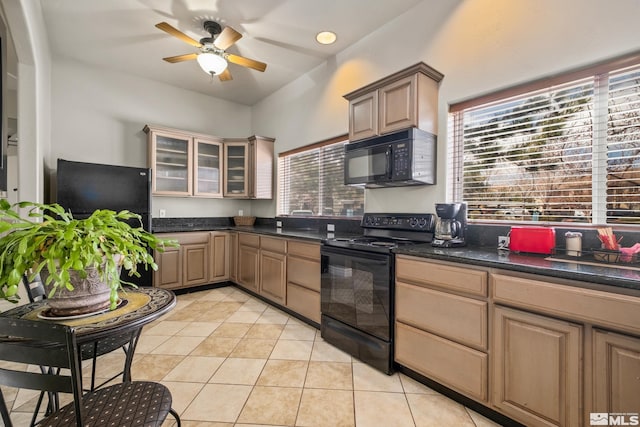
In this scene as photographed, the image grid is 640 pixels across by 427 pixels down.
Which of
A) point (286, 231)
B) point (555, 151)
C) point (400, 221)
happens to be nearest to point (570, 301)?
point (555, 151)

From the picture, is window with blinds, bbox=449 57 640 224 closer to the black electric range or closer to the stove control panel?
the stove control panel

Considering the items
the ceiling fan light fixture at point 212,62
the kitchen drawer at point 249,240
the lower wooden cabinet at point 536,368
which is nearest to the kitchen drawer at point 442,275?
the lower wooden cabinet at point 536,368

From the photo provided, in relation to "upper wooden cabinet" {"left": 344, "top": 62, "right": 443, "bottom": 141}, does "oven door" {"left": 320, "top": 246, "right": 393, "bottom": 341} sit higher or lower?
lower

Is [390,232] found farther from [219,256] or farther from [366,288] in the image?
[219,256]

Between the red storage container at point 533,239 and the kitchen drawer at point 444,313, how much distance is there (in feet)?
1.79

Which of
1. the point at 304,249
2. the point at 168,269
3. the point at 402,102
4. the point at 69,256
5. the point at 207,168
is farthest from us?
the point at 207,168

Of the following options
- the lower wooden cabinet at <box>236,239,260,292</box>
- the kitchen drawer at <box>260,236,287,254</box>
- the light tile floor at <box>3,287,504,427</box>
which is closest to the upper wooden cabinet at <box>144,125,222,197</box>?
the lower wooden cabinet at <box>236,239,260,292</box>

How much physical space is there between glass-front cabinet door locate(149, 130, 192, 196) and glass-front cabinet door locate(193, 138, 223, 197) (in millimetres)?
103

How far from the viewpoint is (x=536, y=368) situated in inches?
54.4

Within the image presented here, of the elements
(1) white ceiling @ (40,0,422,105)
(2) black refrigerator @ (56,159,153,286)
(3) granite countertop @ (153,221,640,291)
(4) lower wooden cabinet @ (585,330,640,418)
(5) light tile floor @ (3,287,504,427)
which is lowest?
(5) light tile floor @ (3,287,504,427)

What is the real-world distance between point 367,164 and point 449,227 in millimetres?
909

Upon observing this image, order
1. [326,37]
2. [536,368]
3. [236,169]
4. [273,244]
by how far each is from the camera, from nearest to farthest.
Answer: [536,368]
[326,37]
[273,244]
[236,169]

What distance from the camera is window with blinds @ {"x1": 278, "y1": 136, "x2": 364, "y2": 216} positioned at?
3371 mm

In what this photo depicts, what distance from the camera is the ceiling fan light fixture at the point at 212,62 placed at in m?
2.66
